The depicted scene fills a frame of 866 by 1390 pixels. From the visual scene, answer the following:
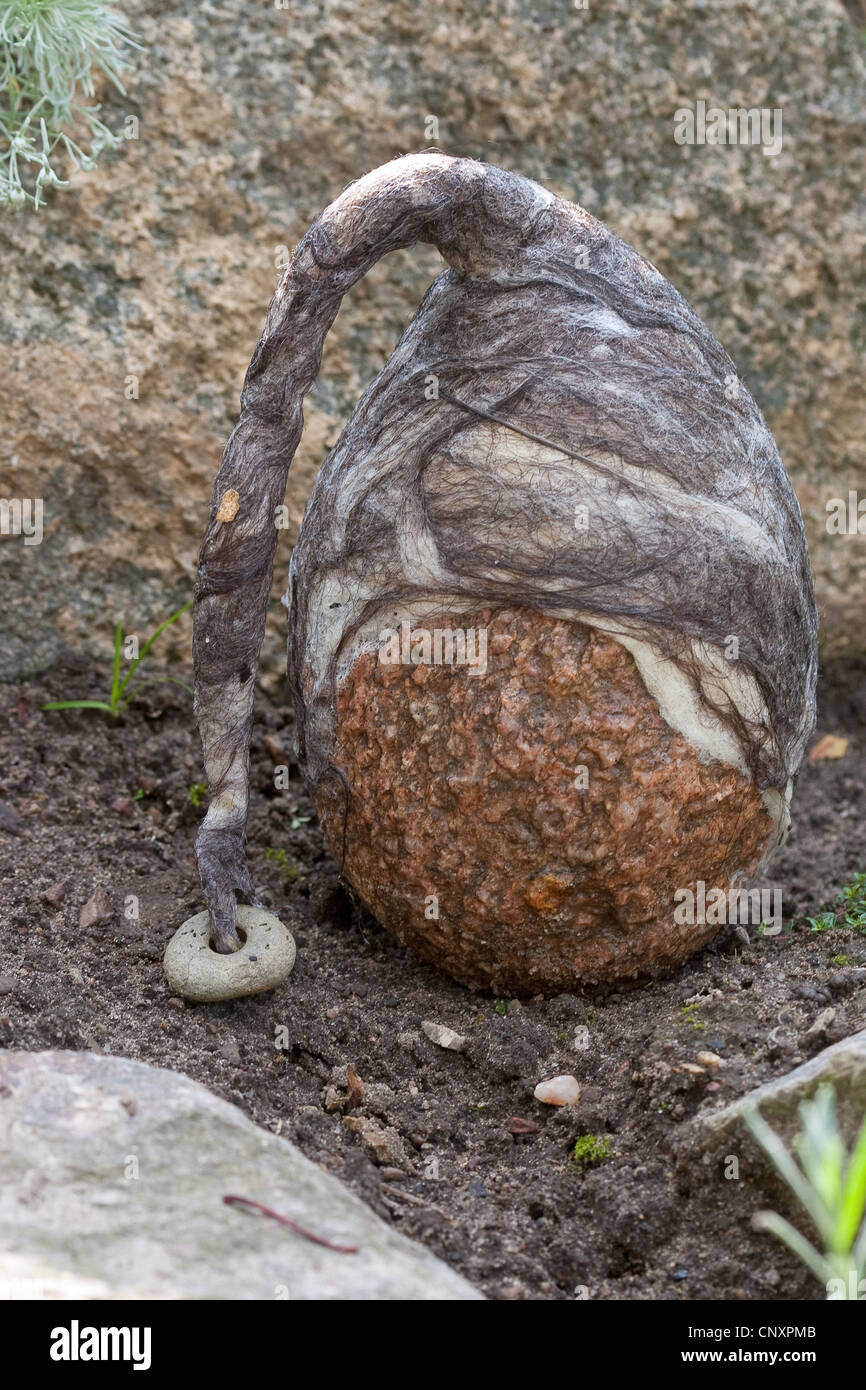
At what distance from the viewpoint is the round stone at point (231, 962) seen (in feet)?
8.91

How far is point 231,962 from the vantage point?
108 inches

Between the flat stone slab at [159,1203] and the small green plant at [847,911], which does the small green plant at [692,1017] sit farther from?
the flat stone slab at [159,1203]

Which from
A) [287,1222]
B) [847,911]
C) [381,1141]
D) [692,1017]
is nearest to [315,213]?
[847,911]

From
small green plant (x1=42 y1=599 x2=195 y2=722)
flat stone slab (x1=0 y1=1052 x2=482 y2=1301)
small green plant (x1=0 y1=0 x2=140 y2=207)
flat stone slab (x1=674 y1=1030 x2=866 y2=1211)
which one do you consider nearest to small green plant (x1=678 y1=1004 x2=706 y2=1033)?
flat stone slab (x1=674 y1=1030 x2=866 y2=1211)

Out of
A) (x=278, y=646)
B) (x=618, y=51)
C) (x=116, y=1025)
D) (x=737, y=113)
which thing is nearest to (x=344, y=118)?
(x=618, y=51)

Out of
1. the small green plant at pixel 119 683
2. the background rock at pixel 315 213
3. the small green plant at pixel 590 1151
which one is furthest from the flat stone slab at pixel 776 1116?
the background rock at pixel 315 213

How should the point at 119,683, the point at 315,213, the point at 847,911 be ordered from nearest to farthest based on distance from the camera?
the point at 847,911 < the point at 119,683 < the point at 315,213

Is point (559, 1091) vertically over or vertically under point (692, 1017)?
under

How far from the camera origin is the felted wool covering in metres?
2.56

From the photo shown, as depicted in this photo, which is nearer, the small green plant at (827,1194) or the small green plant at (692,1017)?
the small green plant at (827,1194)

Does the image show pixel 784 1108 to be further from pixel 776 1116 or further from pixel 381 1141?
pixel 381 1141

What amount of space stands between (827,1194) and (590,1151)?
29.0 inches

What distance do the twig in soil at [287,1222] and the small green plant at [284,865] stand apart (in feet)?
4.42

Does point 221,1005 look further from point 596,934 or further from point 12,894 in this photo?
point 596,934
